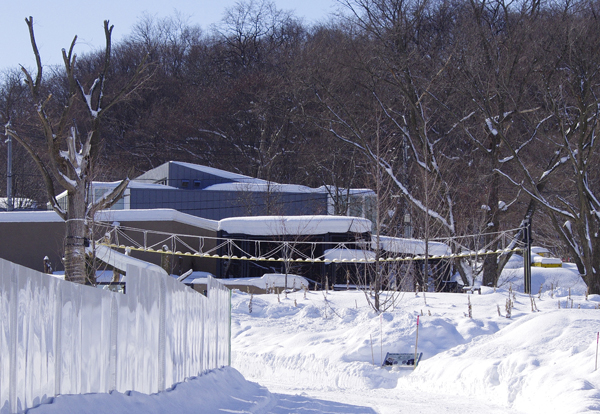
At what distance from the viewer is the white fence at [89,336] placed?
15.0ft

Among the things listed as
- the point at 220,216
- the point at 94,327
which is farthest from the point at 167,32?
the point at 94,327

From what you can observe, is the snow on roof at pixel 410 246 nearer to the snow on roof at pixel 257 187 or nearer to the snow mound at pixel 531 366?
the snow mound at pixel 531 366

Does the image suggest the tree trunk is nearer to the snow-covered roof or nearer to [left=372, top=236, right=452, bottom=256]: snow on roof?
the snow-covered roof

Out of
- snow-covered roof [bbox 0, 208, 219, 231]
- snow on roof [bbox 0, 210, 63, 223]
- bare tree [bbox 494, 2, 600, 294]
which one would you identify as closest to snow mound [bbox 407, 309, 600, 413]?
bare tree [bbox 494, 2, 600, 294]

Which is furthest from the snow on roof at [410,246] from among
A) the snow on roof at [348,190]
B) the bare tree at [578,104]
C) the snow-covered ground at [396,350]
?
the snow on roof at [348,190]

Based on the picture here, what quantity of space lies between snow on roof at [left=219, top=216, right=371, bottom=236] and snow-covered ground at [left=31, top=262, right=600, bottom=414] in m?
5.95

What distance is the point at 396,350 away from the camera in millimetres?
14516

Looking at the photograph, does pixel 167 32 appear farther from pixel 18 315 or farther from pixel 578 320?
pixel 18 315

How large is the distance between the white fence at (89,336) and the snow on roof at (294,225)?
17.4 meters

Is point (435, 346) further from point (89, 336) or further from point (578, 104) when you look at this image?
point (578, 104)

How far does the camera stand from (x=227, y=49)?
203ft

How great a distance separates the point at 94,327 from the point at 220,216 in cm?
3010

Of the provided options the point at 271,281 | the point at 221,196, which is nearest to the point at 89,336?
the point at 271,281

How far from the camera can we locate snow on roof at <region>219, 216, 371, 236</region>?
26484 millimetres
